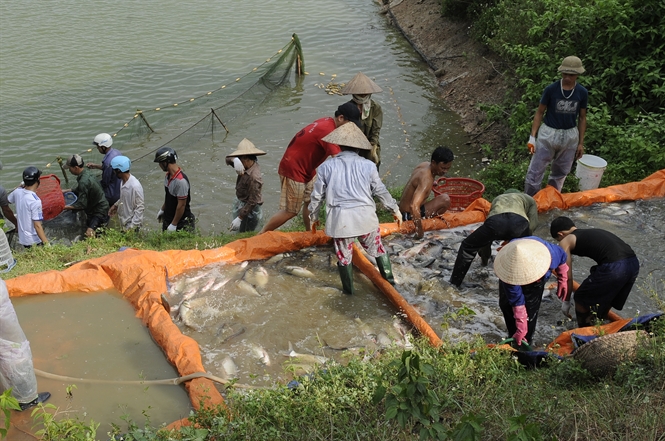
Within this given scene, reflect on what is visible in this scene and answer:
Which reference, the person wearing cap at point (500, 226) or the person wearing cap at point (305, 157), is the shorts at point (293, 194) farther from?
the person wearing cap at point (500, 226)

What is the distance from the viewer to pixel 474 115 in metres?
12.7

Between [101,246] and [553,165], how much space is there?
579cm

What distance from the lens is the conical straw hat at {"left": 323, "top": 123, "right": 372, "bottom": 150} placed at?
577 centimetres

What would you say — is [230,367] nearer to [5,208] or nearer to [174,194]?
[174,194]

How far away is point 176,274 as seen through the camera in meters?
6.40

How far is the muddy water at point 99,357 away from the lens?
4.73 m

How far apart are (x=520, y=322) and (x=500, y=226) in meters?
0.96

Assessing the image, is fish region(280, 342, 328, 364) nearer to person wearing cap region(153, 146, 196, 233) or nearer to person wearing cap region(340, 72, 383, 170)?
person wearing cap region(153, 146, 196, 233)

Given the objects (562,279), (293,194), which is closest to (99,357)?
(293,194)

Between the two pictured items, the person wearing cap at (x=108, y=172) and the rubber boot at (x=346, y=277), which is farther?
the person wearing cap at (x=108, y=172)

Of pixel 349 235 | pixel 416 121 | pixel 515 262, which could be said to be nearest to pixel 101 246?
pixel 349 235

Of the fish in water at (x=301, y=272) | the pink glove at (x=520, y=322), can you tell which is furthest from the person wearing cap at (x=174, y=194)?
the pink glove at (x=520, y=322)

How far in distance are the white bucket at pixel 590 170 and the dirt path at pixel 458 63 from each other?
294 cm

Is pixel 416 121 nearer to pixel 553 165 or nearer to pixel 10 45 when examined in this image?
pixel 553 165
